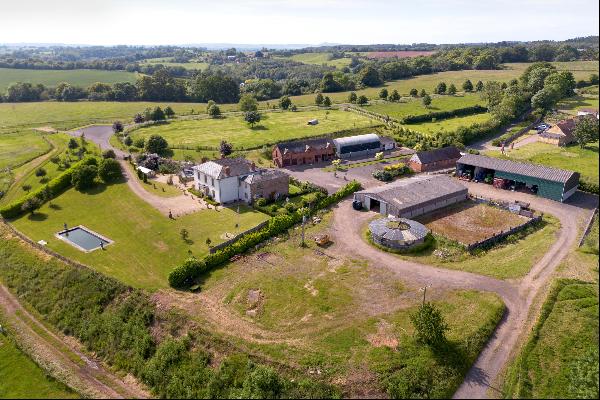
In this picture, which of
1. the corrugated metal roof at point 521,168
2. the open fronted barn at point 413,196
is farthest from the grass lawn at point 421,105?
the open fronted barn at point 413,196

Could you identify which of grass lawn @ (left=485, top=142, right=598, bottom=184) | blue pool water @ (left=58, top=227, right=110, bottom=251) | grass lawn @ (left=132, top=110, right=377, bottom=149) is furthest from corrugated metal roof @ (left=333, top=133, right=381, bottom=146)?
blue pool water @ (left=58, top=227, right=110, bottom=251)

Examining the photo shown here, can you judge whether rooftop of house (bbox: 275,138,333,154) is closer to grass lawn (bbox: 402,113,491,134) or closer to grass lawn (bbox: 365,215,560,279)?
grass lawn (bbox: 402,113,491,134)

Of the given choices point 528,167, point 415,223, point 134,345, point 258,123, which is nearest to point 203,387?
point 134,345

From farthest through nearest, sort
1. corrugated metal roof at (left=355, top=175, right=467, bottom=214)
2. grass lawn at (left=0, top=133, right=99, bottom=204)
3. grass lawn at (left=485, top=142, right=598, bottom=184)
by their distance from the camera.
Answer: grass lawn at (left=485, top=142, right=598, bottom=184) < grass lawn at (left=0, top=133, right=99, bottom=204) < corrugated metal roof at (left=355, top=175, right=467, bottom=214)

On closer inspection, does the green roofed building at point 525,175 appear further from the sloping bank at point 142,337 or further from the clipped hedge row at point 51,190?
the clipped hedge row at point 51,190

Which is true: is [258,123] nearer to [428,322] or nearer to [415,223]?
[415,223]

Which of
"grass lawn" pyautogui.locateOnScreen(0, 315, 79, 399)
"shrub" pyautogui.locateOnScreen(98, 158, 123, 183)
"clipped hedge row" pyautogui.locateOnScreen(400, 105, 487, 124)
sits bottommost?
"grass lawn" pyautogui.locateOnScreen(0, 315, 79, 399)

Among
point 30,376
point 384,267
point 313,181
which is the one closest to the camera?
point 30,376
